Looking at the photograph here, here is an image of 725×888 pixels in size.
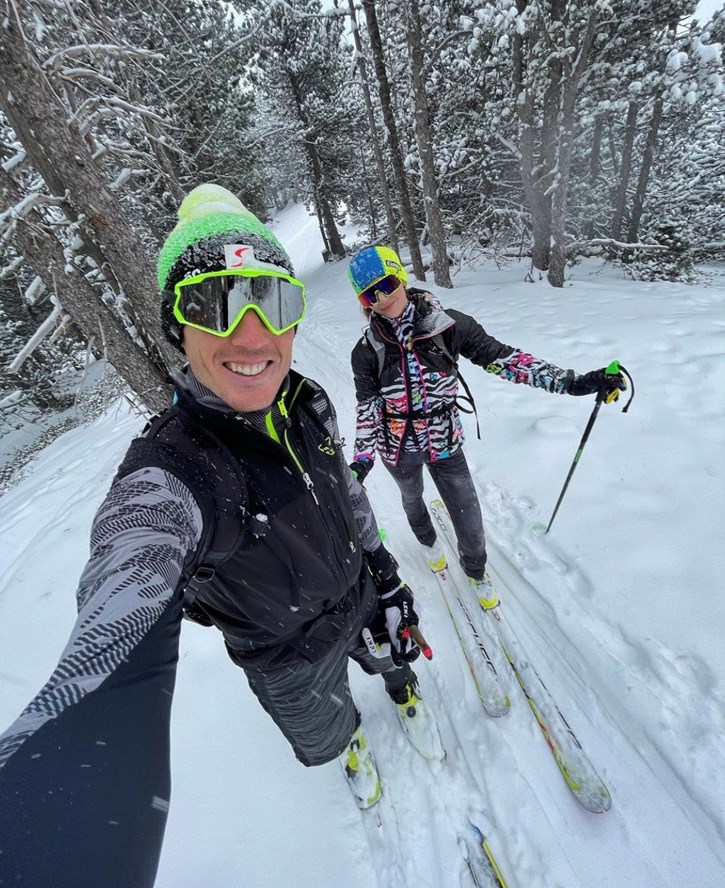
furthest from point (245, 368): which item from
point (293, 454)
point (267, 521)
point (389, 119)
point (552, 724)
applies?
point (389, 119)

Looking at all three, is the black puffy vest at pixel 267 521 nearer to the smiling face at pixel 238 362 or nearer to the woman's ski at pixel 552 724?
the smiling face at pixel 238 362

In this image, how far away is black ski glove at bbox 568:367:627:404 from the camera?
8.76 ft

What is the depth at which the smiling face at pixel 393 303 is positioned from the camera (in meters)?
2.70

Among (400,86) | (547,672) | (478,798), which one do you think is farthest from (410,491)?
(400,86)

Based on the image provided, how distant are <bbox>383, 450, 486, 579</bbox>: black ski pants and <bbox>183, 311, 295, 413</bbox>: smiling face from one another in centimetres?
194

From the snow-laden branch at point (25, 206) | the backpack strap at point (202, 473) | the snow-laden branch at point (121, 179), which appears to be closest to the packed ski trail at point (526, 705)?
the backpack strap at point (202, 473)

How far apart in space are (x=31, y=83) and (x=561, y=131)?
11.9 metres

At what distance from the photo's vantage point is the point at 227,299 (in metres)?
1.33

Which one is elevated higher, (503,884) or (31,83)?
(31,83)

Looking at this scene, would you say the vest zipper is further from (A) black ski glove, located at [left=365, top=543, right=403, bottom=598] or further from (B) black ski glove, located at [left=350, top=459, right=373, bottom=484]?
(B) black ski glove, located at [left=350, top=459, right=373, bottom=484]

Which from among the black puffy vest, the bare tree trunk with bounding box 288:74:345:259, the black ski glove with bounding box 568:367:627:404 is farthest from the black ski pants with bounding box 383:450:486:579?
the bare tree trunk with bounding box 288:74:345:259

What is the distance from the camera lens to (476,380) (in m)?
6.79

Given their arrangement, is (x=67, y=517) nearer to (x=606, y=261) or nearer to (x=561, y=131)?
(x=561, y=131)

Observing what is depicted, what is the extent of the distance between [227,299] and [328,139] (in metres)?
26.6
